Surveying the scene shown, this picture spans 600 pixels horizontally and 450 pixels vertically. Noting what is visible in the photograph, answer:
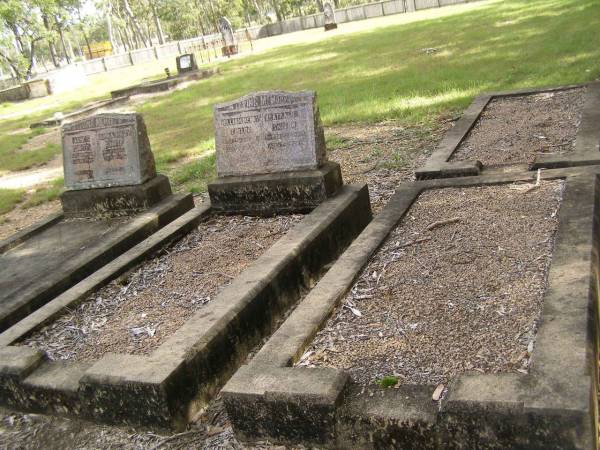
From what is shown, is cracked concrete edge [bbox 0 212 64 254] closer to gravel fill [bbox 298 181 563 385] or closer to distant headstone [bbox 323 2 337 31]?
gravel fill [bbox 298 181 563 385]

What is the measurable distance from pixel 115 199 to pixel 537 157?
4.26 meters

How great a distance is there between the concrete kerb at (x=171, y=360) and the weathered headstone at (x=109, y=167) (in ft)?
5.75

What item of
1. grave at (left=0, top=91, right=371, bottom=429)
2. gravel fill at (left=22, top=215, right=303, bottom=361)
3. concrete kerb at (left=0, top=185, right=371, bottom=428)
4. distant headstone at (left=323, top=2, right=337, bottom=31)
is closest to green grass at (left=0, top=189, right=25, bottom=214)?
grave at (left=0, top=91, right=371, bottom=429)

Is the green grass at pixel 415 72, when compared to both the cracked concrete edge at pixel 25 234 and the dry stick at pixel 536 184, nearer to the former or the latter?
the dry stick at pixel 536 184

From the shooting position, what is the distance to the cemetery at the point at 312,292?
2771mm

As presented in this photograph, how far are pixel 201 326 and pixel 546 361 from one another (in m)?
1.94

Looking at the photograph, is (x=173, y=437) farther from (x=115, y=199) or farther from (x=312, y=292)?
(x=115, y=199)

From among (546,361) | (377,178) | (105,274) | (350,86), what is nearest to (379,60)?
(350,86)

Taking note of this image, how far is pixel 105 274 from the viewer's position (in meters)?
4.92

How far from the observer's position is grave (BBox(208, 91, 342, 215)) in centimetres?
573

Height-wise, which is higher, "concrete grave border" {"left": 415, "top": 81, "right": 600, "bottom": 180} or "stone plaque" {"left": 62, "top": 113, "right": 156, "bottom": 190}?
"stone plaque" {"left": 62, "top": 113, "right": 156, "bottom": 190}

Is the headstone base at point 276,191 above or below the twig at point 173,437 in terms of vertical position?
above

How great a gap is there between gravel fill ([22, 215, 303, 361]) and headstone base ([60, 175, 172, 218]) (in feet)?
3.17

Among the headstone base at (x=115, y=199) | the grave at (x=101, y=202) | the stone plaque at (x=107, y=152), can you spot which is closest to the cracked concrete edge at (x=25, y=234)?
the grave at (x=101, y=202)
